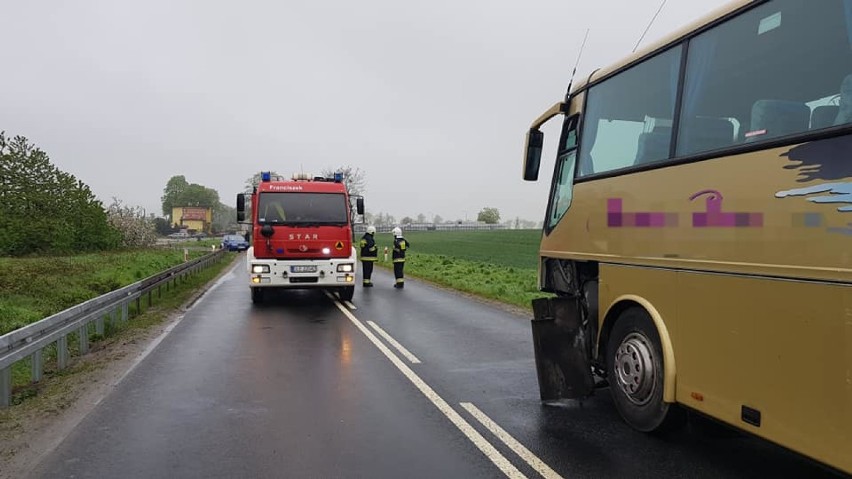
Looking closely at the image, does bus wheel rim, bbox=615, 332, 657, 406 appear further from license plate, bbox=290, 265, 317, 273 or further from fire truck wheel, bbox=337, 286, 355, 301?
fire truck wheel, bbox=337, 286, 355, 301

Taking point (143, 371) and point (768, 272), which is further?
point (143, 371)

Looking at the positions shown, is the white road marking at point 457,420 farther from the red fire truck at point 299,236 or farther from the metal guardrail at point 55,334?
the red fire truck at point 299,236

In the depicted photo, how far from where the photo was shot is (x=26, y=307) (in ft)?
39.0

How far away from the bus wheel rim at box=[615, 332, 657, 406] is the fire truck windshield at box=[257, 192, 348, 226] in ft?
31.6

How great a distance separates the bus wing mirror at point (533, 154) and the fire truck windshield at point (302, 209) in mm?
7589

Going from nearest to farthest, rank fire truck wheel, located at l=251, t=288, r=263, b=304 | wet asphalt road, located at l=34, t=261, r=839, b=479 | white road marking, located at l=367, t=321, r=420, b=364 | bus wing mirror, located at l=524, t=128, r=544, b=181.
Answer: wet asphalt road, located at l=34, t=261, r=839, b=479 → bus wing mirror, located at l=524, t=128, r=544, b=181 → white road marking, located at l=367, t=321, r=420, b=364 → fire truck wheel, located at l=251, t=288, r=263, b=304

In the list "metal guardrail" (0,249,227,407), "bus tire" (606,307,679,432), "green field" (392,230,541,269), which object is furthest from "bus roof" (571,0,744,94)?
"green field" (392,230,541,269)

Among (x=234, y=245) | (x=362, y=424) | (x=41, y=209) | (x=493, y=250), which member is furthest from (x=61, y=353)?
(x=234, y=245)

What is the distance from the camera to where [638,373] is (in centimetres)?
465

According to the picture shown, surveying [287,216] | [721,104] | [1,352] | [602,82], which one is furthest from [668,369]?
[287,216]

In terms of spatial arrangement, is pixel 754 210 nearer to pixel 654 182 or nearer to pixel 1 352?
pixel 654 182

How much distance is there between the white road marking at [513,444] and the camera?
3.95 metres

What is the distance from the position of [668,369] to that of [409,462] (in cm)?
195

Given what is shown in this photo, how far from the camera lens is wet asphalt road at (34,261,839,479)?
13.4 feet
